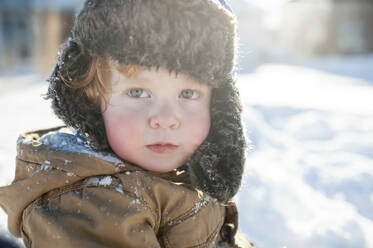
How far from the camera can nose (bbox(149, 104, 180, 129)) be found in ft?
4.53

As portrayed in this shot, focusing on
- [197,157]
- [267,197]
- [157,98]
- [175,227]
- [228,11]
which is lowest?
[267,197]

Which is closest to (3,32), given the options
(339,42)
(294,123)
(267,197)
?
(339,42)

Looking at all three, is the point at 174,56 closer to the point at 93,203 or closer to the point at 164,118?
the point at 164,118

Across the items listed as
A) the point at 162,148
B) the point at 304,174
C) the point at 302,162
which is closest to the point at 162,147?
the point at 162,148

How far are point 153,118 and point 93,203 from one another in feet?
1.16

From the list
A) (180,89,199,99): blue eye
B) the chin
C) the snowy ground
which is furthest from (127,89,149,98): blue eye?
the snowy ground

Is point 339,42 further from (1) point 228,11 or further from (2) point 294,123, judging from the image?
(1) point 228,11

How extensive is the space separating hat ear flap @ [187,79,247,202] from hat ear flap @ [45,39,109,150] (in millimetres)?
397

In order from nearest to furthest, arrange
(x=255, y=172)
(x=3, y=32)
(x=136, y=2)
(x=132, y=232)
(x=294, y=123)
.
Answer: (x=132, y=232), (x=136, y=2), (x=255, y=172), (x=294, y=123), (x=3, y=32)

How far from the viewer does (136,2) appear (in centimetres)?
139

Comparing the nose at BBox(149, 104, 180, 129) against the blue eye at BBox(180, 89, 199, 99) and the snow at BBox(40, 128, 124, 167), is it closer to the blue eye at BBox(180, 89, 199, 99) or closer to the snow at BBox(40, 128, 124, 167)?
the blue eye at BBox(180, 89, 199, 99)

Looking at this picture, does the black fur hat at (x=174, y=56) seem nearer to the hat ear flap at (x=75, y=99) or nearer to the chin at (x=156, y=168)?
the hat ear flap at (x=75, y=99)

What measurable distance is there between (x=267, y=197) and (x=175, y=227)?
114cm

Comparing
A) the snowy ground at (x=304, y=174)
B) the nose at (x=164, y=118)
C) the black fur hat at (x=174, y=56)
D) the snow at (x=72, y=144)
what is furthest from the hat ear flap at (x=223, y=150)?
the snowy ground at (x=304, y=174)
